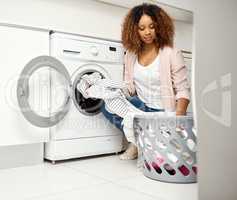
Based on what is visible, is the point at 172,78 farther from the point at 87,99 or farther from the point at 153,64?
the point at 87,99

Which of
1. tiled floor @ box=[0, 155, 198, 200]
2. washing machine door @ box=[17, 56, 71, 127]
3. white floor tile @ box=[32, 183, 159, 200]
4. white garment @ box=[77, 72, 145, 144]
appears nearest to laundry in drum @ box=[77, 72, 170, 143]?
white garment @ box=[77, 72, 145, 144]

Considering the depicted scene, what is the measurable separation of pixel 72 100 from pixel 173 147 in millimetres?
678

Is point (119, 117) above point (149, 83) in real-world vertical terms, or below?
below

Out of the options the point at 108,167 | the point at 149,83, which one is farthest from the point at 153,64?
the point at 108,167

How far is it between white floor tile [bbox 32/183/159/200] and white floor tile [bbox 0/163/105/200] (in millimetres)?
57

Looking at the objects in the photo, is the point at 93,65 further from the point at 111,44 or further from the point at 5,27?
the point at 5,27

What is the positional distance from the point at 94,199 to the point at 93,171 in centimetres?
43

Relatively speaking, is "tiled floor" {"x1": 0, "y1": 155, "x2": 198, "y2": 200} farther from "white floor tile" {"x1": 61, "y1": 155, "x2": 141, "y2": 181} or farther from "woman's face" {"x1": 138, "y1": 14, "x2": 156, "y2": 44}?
"woman's face" {"x1": 138, "y1": 14, "x2": 156, "y2": 44}

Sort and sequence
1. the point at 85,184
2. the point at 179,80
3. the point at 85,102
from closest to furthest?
1. the point at 85,184
2. the point at 179,80
3. the point at 85,102

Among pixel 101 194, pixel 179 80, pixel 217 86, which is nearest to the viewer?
pixel 217 86

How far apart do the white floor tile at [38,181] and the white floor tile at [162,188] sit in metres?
0.15

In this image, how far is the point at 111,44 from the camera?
6.32 feet

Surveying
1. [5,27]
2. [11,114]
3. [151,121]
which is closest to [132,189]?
[151,121]

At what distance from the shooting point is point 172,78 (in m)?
1.66
